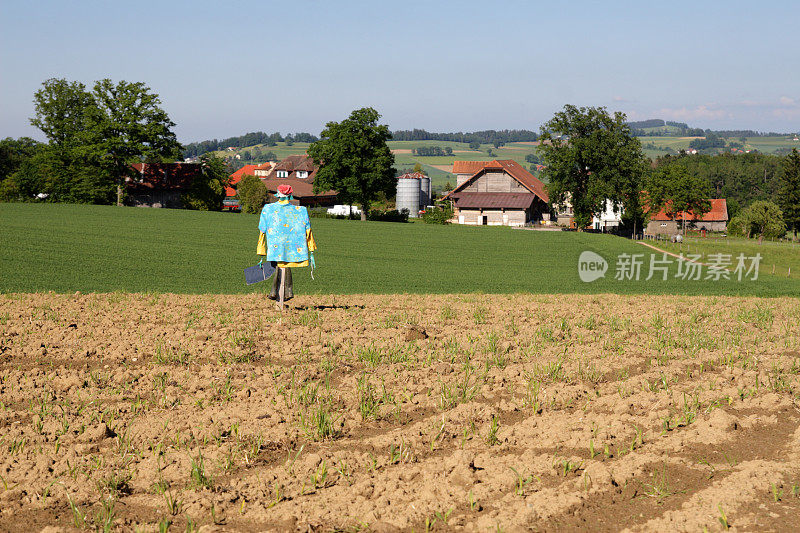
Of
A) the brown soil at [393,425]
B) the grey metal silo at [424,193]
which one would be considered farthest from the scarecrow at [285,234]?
the grey metal silo at [424,193]

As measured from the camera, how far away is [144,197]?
75.5 metres

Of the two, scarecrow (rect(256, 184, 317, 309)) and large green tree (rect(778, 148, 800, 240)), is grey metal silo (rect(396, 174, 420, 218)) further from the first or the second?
scarecrow (rect(256, 184, 317, 309))

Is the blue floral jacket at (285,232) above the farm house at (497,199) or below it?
below

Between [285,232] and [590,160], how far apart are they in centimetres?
5834

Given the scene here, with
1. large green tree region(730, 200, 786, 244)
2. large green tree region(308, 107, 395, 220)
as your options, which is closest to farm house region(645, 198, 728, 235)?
large green tree region(730, 200, 786, 244)

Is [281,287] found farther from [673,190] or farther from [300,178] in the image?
[673,190]

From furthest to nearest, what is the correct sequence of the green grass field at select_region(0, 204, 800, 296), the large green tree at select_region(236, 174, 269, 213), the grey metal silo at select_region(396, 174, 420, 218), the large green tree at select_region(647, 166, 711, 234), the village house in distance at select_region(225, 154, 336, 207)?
1. the grey metal silo at select_region(396, 174, 420, 218)
2. the village house in distance at select_region(225, 154, 336, 207)
3. the large green tree at select_region(647, 166, 711, 234)
4. the large green tree at select_region(236, 174, 269, 213)
5. the green grass field at select_region(0, 204, 800, 296)

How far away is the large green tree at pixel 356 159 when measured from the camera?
69.8 metres

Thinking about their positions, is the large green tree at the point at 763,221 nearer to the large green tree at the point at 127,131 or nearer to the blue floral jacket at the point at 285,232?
the large green tree at the point at 127,131

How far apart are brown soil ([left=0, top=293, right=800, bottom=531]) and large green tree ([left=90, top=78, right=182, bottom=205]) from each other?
6101 cm

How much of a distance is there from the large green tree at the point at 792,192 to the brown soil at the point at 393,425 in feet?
353

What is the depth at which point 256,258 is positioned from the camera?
2959 centimetres

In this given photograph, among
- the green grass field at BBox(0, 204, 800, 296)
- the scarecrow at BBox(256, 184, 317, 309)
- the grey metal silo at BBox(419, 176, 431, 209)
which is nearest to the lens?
the scarecrow at BBox(256, 184, 317, 309)

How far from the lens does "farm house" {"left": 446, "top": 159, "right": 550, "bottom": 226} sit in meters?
81.9
